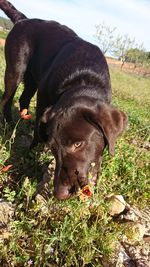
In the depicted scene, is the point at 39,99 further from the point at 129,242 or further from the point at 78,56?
the point at 129,242

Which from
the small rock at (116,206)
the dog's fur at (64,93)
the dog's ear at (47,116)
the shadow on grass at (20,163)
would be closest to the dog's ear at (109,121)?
the dog's fur at (64,93)

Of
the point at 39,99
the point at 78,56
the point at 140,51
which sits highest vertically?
the point at 78,56

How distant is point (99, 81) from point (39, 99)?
831 mm

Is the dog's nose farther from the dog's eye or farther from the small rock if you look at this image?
the small rock

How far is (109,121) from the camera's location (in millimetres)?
3012

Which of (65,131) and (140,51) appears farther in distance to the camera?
(140,51)

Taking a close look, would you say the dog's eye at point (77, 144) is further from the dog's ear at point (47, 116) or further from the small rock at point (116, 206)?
the small rock at point (116, 206)

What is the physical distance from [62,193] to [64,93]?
1261 millimetres

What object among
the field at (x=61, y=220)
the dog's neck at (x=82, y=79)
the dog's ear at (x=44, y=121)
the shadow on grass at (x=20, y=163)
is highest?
the dog's neck at (x=82, y=79)

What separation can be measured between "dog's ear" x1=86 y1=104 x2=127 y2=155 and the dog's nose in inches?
20.2

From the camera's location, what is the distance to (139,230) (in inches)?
124

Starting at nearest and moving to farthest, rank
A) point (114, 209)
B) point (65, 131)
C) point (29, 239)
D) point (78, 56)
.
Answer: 1. point (29, 239)
2. point (65, 131)
3. point (114, 209)
4. point (78, 56)

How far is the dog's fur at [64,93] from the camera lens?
3.00 metres

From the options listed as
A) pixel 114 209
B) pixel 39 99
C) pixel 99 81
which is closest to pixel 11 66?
pixel 39 99
